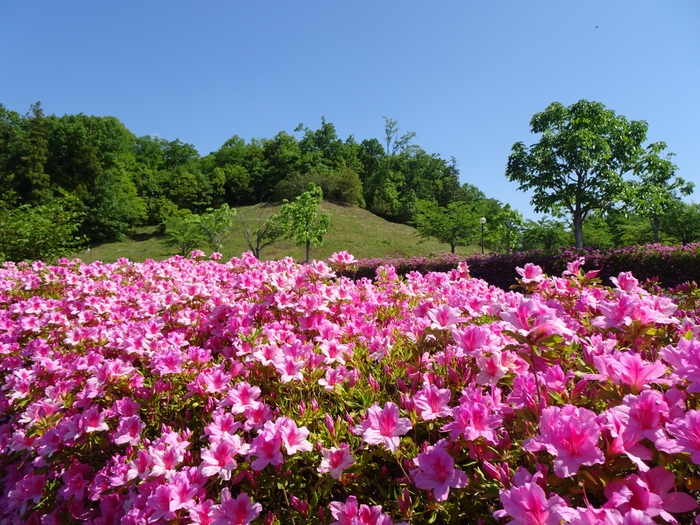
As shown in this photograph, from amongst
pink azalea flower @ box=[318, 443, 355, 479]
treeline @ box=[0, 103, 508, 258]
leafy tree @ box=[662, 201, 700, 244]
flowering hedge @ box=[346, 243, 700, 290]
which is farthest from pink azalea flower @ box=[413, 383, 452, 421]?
leafy tree @ box=[662, 201, 700, 244]

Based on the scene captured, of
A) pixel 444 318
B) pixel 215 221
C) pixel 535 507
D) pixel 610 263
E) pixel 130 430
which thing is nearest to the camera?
pixel 535 507

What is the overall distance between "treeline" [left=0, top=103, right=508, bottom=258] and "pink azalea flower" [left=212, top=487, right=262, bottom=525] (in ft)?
85.9

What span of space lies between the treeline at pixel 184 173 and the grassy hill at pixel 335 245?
7.69 feet

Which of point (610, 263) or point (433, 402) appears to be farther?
point (610, 263)

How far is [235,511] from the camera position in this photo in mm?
1023

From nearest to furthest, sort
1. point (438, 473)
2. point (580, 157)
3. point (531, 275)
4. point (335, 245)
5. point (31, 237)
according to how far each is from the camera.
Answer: point (438, 473), point (531, 275), point (31, 237), point (580, 157), point (335, 245)

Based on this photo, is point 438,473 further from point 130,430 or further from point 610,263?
point 610,263

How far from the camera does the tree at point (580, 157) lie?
608 inches

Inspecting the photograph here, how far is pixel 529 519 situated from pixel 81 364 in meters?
2.08

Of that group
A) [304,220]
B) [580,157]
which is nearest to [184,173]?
[304,220]

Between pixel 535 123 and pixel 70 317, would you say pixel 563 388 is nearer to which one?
pixel 70 317

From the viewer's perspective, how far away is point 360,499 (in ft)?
3.73

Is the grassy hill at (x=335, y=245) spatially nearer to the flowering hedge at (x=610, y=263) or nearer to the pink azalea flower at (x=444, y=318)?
the flowering hedge at (x=610, y=263)

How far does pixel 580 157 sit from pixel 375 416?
1767cm
